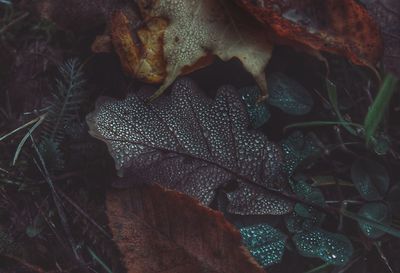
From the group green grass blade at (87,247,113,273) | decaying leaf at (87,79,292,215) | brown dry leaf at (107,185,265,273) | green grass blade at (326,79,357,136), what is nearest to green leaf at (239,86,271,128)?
decaying leaf at (87,79,292,215)

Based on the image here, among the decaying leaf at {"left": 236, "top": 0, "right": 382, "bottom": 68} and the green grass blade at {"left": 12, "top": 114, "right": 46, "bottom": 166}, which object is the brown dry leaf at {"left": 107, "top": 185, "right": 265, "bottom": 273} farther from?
the decaying leaf at {"left": 236, "top": 0, "right": 382, "bottom": 68}

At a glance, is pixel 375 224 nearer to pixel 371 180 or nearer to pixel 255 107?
pixel 371 180

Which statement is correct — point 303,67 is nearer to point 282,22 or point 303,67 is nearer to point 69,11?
point 282,22

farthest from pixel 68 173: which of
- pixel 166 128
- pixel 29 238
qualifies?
pixel 166 128

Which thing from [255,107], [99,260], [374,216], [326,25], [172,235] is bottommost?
[99,260]

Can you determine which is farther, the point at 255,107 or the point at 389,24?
the point at 255,107

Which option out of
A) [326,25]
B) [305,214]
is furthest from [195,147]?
[326,25]
